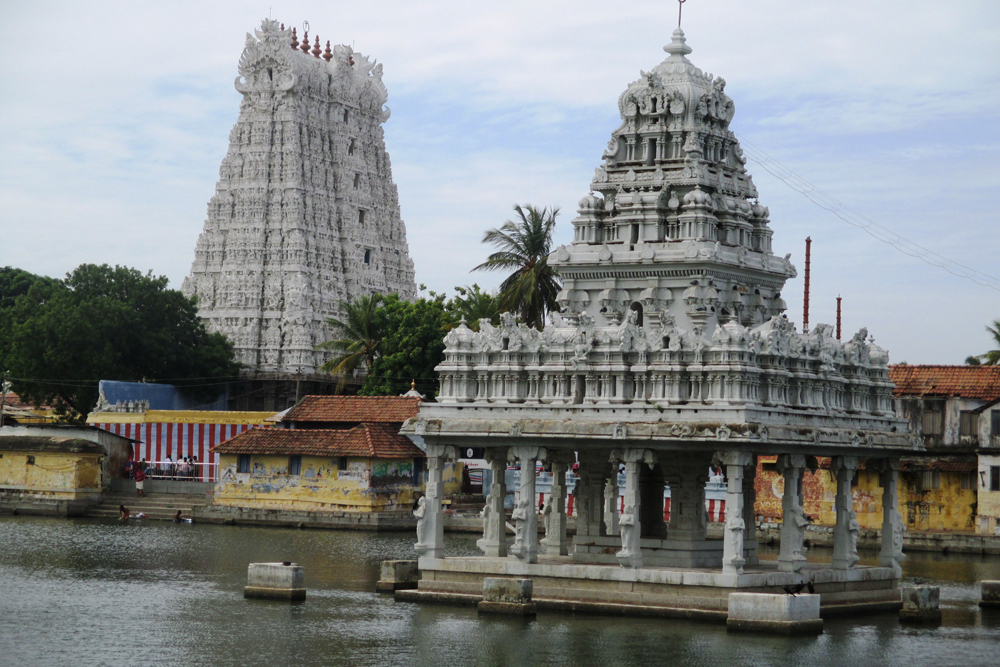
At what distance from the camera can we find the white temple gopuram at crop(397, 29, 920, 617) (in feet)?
105

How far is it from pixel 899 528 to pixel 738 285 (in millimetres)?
6514

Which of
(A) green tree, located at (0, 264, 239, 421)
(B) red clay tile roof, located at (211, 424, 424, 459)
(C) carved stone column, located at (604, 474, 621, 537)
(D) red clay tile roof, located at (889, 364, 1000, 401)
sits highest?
(A) green tree, located at (0, 264, 239, 421)

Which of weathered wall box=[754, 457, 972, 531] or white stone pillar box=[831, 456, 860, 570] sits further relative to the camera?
weathered wall box=[754, 457, 972, 531]

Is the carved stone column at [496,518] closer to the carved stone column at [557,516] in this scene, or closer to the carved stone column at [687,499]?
the carved stone column at [557,516]

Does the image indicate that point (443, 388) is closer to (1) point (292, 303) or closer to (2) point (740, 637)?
(2) point (740, 637)

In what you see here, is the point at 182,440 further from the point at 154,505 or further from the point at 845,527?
the point at 845,527

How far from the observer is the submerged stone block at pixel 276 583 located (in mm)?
34500

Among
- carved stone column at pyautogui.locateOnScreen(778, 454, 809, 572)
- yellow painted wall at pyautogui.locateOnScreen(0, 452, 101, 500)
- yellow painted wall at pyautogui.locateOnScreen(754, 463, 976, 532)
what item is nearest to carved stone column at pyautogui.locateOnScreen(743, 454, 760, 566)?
carved stone column at pyautogui.locateOnScreen(778, 454, 809, 572)

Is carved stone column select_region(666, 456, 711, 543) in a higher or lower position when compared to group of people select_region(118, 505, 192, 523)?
higher

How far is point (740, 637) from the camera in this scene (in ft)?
96.3

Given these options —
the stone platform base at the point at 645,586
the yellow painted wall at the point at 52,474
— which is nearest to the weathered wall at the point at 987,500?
the stone platform base at the point at 645,586

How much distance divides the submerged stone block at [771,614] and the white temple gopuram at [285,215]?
210 ft

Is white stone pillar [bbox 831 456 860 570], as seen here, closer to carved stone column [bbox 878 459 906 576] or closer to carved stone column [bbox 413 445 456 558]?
carved stone column [bbox 878 459 906 576]

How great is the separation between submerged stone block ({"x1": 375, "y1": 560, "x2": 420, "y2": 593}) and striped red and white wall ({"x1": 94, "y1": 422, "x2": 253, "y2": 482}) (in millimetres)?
37365
